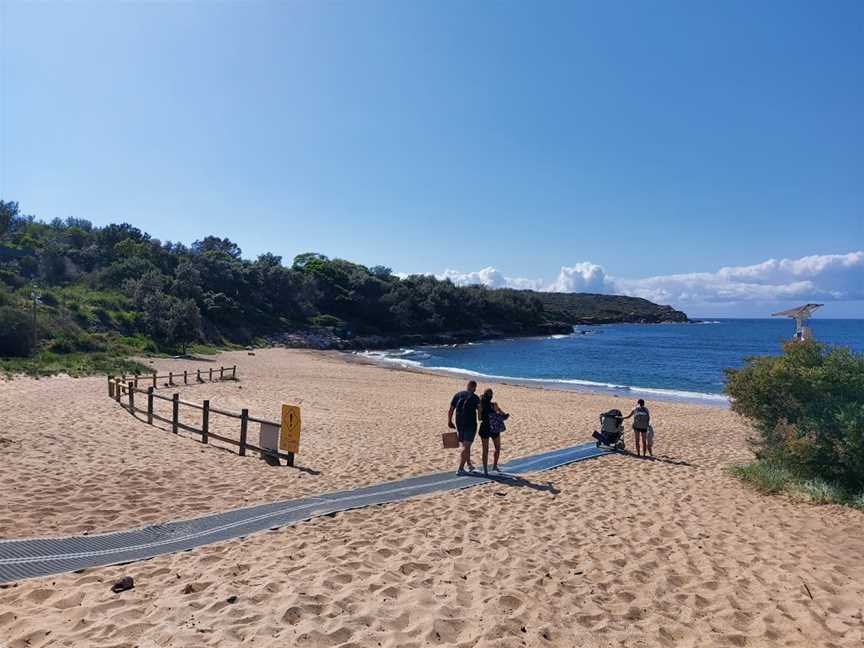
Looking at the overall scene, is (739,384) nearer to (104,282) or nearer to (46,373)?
(46,373)

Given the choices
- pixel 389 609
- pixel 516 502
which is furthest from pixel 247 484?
pixel 389 609

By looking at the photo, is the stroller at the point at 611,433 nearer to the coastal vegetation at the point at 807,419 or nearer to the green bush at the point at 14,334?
the coastal vegetation at the point at 807,419

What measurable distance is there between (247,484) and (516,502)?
4.05m

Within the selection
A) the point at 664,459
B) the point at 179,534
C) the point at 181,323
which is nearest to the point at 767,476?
the point at 664,459

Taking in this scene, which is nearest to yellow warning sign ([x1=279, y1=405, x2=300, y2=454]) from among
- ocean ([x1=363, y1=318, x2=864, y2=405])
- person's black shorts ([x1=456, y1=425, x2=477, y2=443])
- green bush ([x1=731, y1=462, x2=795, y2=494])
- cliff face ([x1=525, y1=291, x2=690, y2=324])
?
person's black shorts ([x1=456, y1=425, x2=477, y2=443])

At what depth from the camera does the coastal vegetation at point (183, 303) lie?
32.3 metres

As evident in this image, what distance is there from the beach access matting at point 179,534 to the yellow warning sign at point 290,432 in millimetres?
2237

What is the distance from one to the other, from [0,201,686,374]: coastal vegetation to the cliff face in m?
42.7

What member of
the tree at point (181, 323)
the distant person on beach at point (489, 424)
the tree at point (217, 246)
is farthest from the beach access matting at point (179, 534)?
the tree at point (217, 246)

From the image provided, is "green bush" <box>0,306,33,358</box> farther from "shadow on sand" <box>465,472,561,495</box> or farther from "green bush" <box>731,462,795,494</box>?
"green bush" <box>731,462,795,494</box>

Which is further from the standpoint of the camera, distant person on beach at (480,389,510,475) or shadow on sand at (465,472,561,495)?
distant person on beach at (480,389,510,475)

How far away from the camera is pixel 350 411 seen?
19.0 meters

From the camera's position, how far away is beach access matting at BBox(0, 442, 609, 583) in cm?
506

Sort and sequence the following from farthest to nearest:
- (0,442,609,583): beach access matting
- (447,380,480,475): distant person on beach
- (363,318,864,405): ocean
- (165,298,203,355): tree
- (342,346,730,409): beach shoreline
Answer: (165,298,203,355): tree → (363,318,864,405): ocean → (342,346,730,409): beach shoreline → (447,380,480,475): distant person on beach → (0,442,609,583): beach access matting
